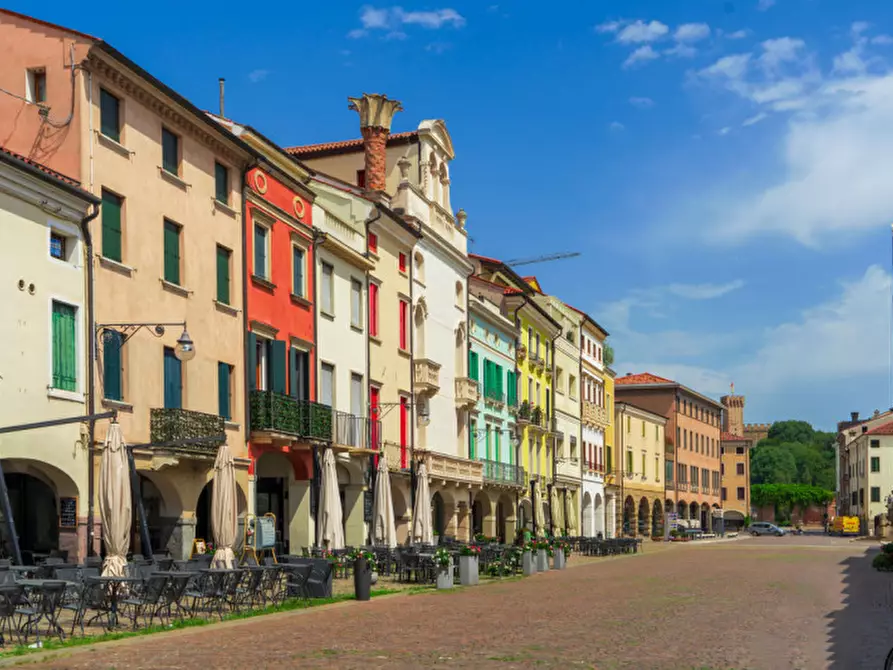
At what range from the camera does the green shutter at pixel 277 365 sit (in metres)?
32.6

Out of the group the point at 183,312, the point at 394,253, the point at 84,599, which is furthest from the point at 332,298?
the point at 84,599

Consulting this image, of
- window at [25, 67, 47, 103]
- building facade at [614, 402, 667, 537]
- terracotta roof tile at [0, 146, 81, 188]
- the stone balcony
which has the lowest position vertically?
building facade at [614, 402, 667, 537]

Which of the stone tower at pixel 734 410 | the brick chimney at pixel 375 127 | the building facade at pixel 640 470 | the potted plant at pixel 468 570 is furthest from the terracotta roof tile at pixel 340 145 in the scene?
the stone tower at pixel 734 410

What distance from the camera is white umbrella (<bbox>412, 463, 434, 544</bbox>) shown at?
126 ft

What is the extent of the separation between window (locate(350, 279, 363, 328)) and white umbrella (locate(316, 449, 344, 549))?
7.23m

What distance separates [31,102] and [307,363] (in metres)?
12.1

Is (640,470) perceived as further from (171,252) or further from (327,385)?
(171,252)

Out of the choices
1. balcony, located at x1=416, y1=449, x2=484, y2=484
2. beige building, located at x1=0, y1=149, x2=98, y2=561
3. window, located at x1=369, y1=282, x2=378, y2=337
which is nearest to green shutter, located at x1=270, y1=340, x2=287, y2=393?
window, located at x1=369, y1=282, x2=378, y2=337

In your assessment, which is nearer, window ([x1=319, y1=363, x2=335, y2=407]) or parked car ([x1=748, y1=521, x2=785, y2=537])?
window ([x1=319, y1=363, x2=335, y2=407])

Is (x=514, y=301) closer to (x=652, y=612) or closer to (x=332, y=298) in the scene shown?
(x=332, y=298)

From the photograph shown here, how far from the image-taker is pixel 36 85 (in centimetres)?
2589

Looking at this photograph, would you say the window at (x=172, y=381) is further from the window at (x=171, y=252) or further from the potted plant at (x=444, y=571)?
the potted plant at (x=444, y=571)

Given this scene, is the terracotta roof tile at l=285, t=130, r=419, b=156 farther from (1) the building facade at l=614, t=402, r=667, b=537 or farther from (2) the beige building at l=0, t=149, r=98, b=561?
(1) the building facade at l=614, t=402, r=667, b=537

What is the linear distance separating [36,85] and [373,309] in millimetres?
16920
